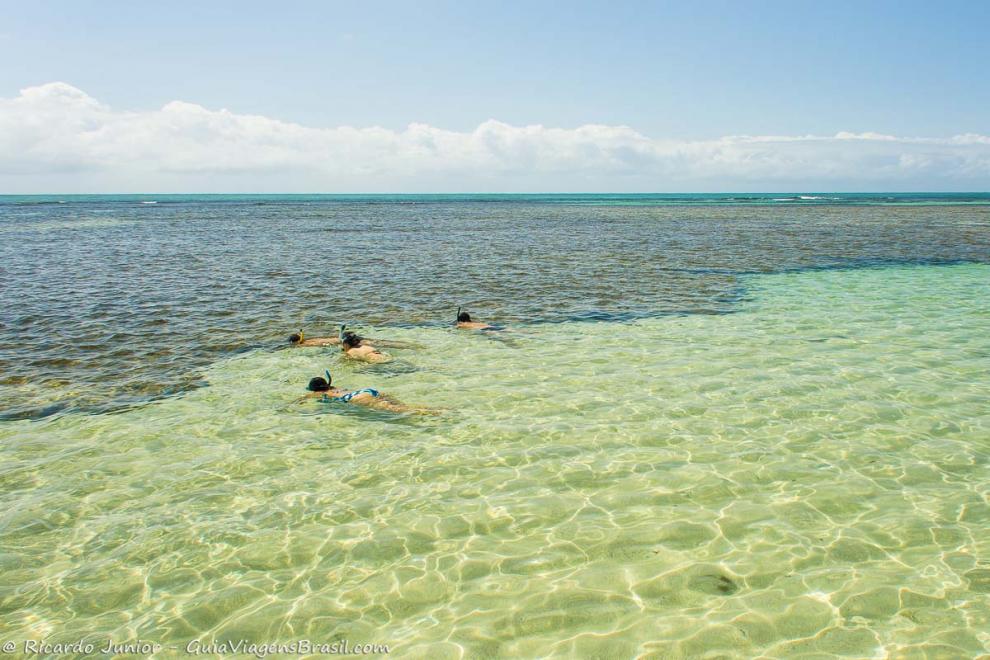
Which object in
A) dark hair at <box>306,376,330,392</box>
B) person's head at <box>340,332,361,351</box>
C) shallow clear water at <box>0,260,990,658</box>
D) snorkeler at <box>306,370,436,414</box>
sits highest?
person's head at <box>340,332,361,351</box>

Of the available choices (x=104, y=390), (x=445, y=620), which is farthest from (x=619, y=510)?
(x=104, y=390)

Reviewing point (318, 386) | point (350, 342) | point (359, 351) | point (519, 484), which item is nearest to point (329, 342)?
point (350, 342)

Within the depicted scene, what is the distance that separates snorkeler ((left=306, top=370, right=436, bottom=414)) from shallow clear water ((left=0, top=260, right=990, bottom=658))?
1.31 feet

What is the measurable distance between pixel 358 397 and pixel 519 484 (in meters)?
4.81

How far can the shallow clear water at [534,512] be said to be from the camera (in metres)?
6.10

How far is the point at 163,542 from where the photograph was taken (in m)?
7.57

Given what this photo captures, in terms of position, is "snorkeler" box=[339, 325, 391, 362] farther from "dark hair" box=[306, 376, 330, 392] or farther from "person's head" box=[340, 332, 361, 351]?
"dark hair" box=[306, 376, 330, 392]

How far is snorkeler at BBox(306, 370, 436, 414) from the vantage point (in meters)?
12.1

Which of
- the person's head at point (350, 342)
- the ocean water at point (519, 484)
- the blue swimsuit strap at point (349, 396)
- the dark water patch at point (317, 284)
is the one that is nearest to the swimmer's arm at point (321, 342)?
the ocean water at point (519, 484)

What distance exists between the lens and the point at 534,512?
319 inches

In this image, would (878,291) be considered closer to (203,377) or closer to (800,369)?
(800,369)

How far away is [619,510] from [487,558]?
205 cm

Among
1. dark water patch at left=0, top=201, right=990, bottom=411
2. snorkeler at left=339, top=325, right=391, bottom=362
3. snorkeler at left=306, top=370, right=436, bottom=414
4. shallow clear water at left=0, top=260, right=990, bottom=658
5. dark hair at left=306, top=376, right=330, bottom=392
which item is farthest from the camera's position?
dark water patch at left=0, top=201, right=990, bottom=411

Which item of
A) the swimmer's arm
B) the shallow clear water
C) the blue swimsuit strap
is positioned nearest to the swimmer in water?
the swimmer's arm
